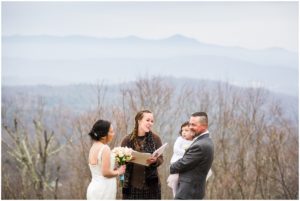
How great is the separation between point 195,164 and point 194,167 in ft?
0.12

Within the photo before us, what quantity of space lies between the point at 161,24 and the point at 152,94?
160cm

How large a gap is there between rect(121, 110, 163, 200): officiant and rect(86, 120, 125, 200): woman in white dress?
0.22m

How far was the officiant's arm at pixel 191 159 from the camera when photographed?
4078 mm

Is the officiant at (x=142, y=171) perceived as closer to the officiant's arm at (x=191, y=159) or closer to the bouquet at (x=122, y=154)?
the bouquet at (x=122, y=154)

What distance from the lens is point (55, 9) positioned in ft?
33.3

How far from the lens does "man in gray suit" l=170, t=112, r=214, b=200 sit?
4.09m

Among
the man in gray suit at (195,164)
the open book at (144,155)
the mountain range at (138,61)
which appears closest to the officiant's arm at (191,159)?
the man in gray suit at (195,164)

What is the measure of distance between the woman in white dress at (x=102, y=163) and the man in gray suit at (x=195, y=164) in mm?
462

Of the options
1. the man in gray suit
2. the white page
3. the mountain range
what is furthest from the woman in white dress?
the mountain range

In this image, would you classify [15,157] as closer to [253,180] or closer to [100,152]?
[253,180]

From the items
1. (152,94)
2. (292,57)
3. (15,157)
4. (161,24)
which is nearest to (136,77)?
(152,94)

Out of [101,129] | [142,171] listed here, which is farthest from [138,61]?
[101,129]

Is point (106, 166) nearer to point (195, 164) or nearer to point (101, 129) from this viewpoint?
point (101, 129)

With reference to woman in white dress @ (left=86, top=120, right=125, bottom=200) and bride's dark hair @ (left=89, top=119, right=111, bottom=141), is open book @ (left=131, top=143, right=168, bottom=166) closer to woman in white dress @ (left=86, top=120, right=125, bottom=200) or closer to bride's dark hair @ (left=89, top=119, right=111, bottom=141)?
woman in white dress @ (left=86, top=120, right=125, bottom=200)
